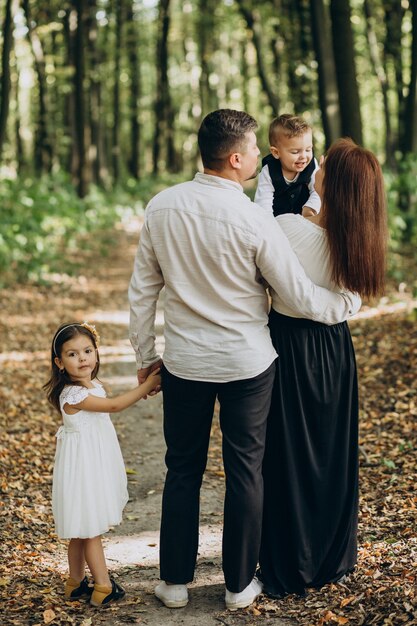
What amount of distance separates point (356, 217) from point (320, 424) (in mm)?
1084

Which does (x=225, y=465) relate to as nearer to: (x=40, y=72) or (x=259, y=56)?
(x=259, y=56)

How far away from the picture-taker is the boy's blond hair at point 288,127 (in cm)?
407

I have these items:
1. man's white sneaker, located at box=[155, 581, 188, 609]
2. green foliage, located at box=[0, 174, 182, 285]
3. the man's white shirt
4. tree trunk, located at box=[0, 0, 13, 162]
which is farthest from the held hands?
tree trunk, located at box=[0, 0, 13, 162]

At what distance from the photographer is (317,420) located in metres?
A: 4.08

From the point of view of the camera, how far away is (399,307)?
10617 millimetres

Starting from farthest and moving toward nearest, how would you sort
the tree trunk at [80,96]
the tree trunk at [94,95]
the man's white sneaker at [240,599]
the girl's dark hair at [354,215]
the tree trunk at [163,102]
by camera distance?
the tree trunk at [163,102] → the tree trunk at [94,95] → the tree trunk at [80,96] → the man's white sneaker at [240,599] → the girl's dark hair at [354,215]

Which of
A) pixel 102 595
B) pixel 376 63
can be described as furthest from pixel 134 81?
pixel 102 595

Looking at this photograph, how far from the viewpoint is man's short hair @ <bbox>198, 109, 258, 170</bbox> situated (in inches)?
143

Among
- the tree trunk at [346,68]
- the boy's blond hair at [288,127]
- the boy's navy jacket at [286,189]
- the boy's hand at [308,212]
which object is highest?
the tree trunk at [346,68]

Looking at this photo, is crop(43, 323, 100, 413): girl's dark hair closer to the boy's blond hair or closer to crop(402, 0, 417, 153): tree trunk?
the boy's blond hair

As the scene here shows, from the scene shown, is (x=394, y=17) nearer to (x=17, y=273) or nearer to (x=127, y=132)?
(x=17, y=273)

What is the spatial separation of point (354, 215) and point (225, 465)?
4.54 ft

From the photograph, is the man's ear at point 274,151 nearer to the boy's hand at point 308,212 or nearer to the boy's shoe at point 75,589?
the boy's hand at point 308,212

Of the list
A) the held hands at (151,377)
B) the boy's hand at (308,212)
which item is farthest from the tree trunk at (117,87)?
the held hands at (151,377)
